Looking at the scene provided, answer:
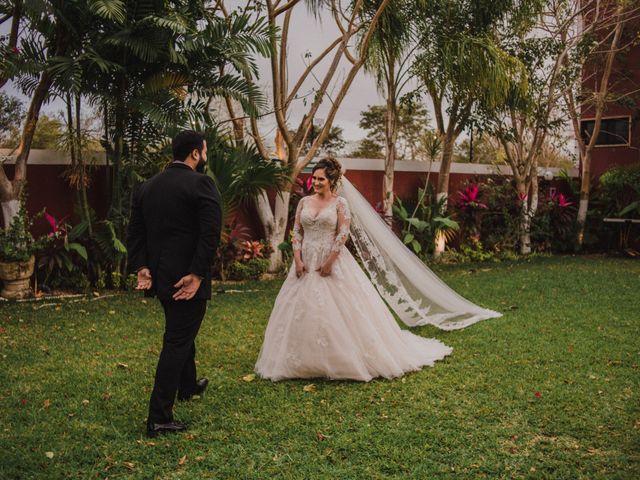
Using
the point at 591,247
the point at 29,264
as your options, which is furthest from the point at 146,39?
the point at 591,247

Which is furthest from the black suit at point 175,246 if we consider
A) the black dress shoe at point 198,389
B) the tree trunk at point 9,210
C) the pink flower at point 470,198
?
the pink flower at point 470,198

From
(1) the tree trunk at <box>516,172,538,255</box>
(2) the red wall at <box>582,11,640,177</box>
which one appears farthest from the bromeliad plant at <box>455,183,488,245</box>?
(2) the red wall at <box>582,11,640,177</box>

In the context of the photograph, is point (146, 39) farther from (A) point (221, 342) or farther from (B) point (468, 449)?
(B) point (468, 449)

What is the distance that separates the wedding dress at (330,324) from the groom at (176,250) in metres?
1.33

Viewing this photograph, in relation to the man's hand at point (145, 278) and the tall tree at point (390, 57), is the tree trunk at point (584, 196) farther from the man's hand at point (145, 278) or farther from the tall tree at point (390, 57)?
the man's hand at point (145, 278)

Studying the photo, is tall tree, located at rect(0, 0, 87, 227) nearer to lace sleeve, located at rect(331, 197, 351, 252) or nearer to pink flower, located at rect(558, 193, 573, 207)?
lace sleeve, located at rect(331, 197, 351, 252)

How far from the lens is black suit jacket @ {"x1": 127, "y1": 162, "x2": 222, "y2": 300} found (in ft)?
12.8

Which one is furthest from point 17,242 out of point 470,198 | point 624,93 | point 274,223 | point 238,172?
point 624,93

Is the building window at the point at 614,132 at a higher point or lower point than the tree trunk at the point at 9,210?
higher

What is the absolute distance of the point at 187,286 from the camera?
12.8 ft

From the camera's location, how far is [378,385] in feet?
16.7

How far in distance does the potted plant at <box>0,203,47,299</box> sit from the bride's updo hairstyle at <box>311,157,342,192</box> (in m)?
4.81

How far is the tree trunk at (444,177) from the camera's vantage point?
12828mm

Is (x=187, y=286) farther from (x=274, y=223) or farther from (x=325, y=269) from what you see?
(x=274, y=223)
